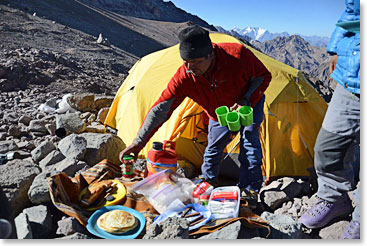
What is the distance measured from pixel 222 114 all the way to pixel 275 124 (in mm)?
1508

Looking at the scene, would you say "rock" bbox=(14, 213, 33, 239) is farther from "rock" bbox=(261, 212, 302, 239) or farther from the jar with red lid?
"rock" bbox=(261, 212, 302, 239)

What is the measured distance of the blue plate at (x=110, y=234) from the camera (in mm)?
2191

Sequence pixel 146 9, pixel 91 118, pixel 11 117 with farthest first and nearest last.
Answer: pixel 146 9 < pixel 91 118 < pixel 11 117

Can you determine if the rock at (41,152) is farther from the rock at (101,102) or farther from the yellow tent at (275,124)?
Answer: the rock at (101,102)

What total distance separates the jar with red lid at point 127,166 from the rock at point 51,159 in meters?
0.70

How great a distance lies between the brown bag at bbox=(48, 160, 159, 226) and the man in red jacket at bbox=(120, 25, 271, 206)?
35 cm

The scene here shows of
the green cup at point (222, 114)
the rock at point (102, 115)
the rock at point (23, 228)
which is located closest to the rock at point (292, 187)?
the green cup at point (222, 114)

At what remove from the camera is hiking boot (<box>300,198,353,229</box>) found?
2.43 metres

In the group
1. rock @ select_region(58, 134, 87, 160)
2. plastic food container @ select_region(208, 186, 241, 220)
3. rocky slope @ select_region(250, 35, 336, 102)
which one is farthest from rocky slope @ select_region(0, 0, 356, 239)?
rocky slope @ select_region(250, 35, 336, 102)

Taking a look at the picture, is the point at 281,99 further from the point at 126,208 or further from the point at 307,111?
the point at 126,208

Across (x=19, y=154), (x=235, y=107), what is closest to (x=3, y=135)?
(x=19, y=154)

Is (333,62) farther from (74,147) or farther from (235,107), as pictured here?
(74,147)

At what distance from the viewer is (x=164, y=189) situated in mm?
2721

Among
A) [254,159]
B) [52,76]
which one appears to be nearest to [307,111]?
[254,159]
